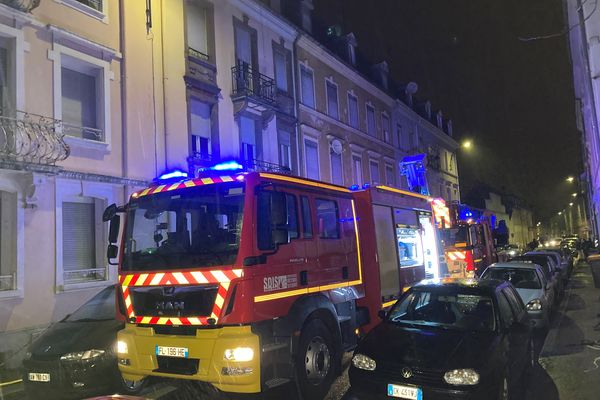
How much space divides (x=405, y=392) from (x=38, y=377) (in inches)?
186

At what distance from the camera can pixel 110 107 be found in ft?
37.8

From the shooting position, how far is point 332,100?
21734 millimetres

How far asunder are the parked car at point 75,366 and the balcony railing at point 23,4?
7.27 m

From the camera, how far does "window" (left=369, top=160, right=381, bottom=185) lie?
989 inches

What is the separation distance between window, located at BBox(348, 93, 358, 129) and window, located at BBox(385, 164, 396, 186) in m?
4.52

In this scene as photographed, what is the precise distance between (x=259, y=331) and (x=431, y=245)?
20.9 ft

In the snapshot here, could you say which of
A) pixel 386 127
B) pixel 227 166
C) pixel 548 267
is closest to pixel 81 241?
pixel 227 166

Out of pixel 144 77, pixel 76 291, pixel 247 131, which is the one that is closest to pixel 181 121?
pixel 144 77

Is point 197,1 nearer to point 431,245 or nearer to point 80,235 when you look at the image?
point 80,235

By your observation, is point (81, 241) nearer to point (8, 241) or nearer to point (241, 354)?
point (8, 241)

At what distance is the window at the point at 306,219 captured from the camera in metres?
6.19

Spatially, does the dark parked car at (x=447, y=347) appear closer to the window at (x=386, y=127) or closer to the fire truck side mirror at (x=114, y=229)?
the fire truck side mirror at (x=114, y=229)

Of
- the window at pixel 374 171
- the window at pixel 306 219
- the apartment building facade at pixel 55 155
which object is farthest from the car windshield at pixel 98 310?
the window at pixel 374 171

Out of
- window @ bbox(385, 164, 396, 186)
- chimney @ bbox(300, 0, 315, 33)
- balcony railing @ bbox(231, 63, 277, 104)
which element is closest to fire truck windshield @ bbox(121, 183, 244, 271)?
balcony railing @ bbox(231, 63, 277, 104)
